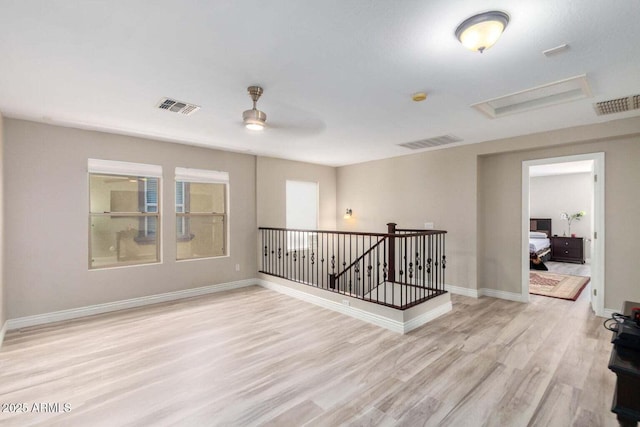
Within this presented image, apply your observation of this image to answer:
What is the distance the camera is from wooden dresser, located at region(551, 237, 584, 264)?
7.95m

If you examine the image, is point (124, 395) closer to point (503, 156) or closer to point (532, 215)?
point (503, 156)

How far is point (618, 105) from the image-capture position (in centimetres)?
312

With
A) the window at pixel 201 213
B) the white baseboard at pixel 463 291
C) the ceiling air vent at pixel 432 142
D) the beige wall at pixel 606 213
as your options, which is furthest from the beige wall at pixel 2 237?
the beige wall at pixel 606 213

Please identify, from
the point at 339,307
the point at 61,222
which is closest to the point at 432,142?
the point at 339,307

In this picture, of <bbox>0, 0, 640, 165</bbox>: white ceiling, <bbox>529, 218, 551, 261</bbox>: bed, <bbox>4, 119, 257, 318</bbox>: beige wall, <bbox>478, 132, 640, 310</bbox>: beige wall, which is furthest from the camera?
<bbox>529, 218, 551, 261</bbox>: bed

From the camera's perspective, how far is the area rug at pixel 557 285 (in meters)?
4.91

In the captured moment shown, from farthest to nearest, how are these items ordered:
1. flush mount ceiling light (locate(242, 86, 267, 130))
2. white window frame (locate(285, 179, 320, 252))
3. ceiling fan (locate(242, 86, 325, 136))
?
white window frame (locate(285, 179, 320, 252)) → ceiling fan (locate(242, 86, 325, 136)) → flush mount ceiling light (locate(242, 86, 267, 130))

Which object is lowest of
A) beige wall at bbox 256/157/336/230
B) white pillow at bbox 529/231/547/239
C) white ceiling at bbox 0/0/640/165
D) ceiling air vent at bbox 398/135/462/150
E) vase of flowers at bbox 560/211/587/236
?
white pillow at bbox 529/231/547/239

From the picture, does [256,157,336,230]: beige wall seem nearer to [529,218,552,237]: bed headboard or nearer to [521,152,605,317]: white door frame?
[521,152,605,317]: white door frame

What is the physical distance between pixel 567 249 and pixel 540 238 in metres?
0.90

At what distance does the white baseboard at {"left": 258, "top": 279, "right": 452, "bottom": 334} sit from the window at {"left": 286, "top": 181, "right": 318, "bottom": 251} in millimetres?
1794

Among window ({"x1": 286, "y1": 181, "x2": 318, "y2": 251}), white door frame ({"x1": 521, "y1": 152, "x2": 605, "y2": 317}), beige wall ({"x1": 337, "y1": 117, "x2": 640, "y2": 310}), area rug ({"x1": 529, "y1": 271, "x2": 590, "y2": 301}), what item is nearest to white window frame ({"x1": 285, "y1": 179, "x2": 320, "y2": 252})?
window ({"x1": 286, "y1": 181, "x2": 318, "y2": 251})

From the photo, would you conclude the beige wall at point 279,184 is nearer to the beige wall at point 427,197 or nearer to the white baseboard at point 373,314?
the beige wall at point 427,197

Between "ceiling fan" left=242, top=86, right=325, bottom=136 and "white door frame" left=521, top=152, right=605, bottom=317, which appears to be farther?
"white door frame" left=521, top=152, right=605, bottom=317
